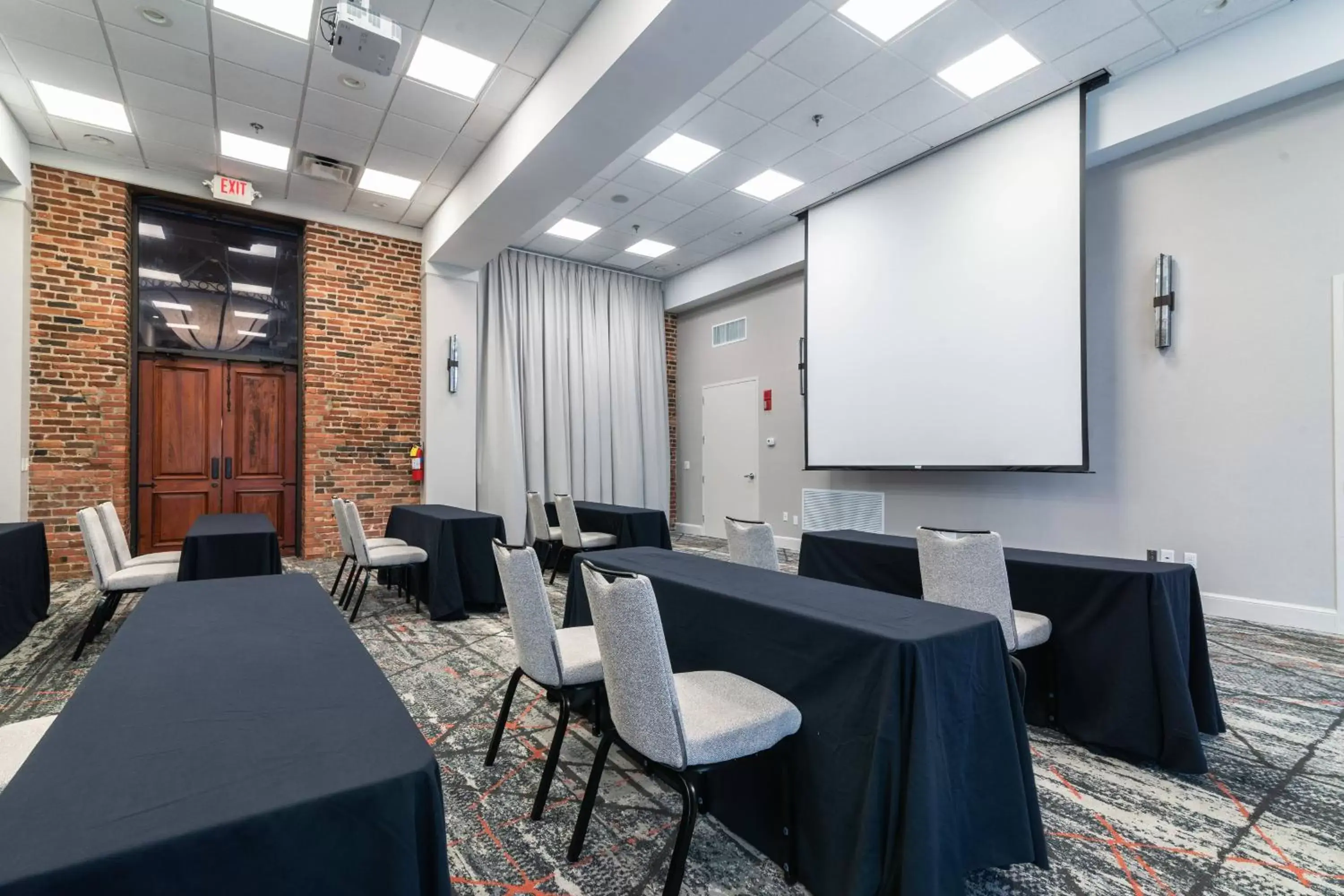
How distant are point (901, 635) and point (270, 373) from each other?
6.92 m

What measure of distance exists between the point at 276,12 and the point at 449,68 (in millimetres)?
1000

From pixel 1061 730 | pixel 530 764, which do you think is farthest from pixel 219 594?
pixel 1061 730

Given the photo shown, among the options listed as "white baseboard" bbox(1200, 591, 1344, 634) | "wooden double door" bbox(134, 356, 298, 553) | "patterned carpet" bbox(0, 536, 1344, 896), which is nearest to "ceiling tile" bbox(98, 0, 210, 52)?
"wooden double door" bbox(134, 356, 298, 553)

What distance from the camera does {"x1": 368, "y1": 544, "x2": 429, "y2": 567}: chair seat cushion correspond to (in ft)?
14.0

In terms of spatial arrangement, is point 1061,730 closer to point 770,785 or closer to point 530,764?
point 770,785

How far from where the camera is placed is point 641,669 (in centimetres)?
148

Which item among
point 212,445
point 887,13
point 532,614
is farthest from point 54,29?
point 887,13

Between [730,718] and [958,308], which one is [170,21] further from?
[958,308]

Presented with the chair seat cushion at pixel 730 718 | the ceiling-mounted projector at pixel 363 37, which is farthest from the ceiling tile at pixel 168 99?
the chair seat cushion at pixel 730 718

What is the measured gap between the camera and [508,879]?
1664mm

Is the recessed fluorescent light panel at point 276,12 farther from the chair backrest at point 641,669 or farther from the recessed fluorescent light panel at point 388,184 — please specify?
the chair backrest at point 641,669

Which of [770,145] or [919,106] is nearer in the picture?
[919,106]

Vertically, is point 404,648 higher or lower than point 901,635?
lower

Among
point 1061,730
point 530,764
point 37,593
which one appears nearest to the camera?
point 530,764
